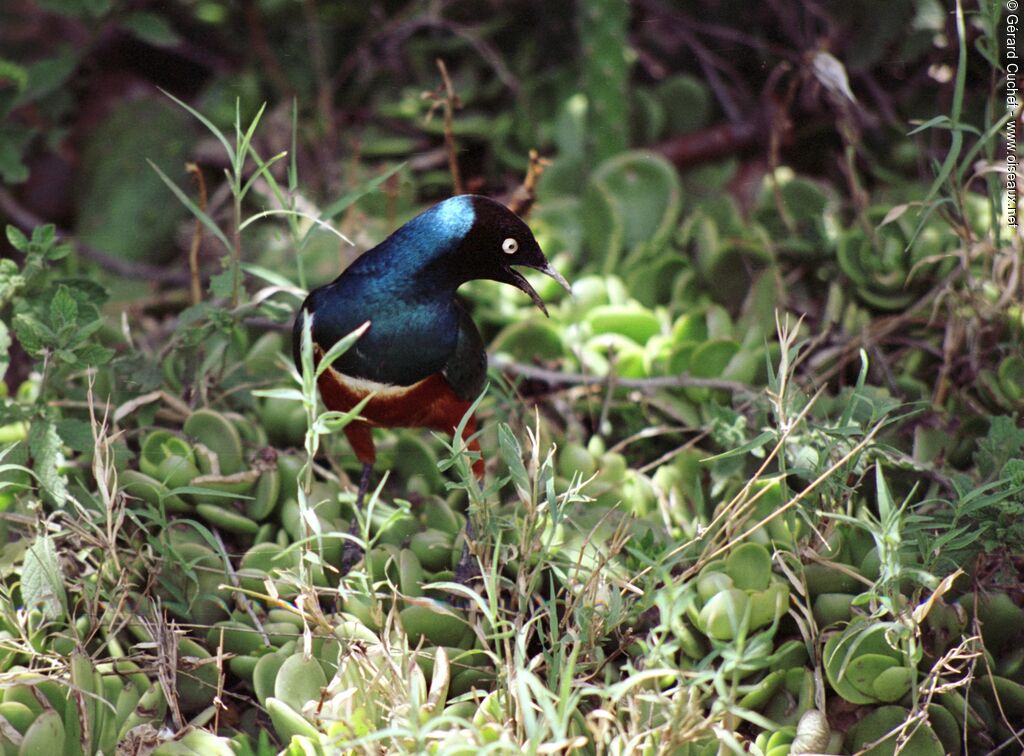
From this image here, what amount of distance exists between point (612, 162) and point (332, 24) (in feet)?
3.63

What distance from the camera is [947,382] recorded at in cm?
217

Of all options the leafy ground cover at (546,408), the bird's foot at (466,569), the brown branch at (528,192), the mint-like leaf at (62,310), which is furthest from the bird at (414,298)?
the brown branch at (528,192)

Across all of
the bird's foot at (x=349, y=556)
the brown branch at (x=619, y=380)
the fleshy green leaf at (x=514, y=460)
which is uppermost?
the fleshy green leaf at (x=514, y=460)

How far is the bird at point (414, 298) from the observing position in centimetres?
168

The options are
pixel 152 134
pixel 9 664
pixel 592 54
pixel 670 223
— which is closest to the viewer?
pixel 9 664

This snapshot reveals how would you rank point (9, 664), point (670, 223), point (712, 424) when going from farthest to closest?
point (670, 223), point (712, 424), point (9, 664)

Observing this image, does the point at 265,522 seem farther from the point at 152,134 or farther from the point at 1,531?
the point at 152,134

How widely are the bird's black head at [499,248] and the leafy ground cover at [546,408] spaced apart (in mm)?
279

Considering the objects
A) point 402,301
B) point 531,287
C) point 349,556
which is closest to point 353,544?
point 349,556

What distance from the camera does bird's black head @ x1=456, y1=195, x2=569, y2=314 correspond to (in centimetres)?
166

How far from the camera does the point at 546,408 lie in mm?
2338

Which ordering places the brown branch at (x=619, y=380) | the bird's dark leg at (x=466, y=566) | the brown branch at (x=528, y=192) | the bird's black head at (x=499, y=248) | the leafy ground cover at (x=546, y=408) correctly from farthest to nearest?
the brown branch at (x=528, y=192) → the brown branch at (x=619, y=380) → the bird's dark leg at (x=466, y=566) → the bird's black head at (x=499, y=248) → the leafy ground cover at (x=546, y=408)

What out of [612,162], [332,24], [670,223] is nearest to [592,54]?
[612,162]

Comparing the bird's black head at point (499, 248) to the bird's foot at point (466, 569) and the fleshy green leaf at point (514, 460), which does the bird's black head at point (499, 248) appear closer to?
the fleshy green leaf at point (514, 460)
